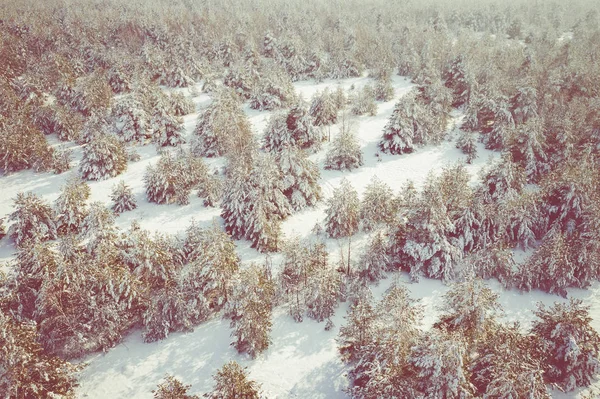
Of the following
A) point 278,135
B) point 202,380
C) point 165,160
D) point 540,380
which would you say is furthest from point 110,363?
point 278,135

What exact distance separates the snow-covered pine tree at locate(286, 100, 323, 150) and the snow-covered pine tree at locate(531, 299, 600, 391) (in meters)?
23.7

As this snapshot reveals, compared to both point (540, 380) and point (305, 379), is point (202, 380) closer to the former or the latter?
point (305, 379)

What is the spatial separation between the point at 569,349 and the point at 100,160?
33.7 meters

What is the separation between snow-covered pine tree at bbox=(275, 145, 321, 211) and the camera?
91.7 ft

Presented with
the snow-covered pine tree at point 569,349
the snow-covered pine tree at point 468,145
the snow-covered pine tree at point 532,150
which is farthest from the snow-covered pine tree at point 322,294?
the snow-covered pine tree at point 468,145

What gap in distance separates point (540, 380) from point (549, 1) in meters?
88.9

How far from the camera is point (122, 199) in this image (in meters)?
28.3

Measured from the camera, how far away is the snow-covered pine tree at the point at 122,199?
92.4 ft

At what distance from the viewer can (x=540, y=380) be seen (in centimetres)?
1402

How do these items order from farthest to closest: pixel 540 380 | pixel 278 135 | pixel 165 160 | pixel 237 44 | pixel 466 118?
1. pixel 237 44
2. pixel 466 118
3. pixel 278 135
4. pixel 165 160
5. pixel 540 380

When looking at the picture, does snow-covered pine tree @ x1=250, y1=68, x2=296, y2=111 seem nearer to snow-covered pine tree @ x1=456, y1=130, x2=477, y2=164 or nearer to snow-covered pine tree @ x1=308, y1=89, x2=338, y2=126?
snow-covered pine tree @ x1=308, y1=89, x2=338, y2=126

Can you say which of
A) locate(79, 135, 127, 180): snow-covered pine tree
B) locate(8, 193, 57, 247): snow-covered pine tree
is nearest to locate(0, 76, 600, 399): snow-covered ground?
locate(8, 193, 57, 247): snow-covered pine tree

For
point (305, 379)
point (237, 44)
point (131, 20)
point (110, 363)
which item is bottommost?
point (305, 379)

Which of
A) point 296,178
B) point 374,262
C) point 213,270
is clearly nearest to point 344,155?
point 296,178
